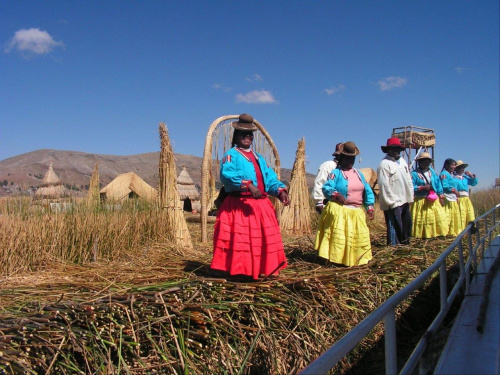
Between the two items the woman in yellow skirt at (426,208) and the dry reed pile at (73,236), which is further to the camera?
the woman in yellow skirt at (426,208)

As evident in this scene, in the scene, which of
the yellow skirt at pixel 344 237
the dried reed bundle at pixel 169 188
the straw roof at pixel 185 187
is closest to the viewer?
the yellow skirt at pixel 344 237

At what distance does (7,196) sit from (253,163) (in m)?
3.34

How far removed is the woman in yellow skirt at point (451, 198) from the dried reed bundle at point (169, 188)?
482 cm

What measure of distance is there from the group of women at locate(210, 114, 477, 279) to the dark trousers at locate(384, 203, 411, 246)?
82 cm

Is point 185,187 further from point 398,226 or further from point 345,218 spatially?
point 345,218

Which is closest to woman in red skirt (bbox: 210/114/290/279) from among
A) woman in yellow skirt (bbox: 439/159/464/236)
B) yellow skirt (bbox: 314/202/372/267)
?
yellow skirt (bbox: 314/202/372/267)

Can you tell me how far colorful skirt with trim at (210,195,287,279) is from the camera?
390 cm

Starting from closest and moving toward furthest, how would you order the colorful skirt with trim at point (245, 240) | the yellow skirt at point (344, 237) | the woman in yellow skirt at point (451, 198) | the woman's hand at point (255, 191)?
the woman's hand at point (255, 191) → the colorful skirt with trim at point (245, 240) → the yellow skirt at point (344, 237) → the woman in yellow skirt at point (451, 198)

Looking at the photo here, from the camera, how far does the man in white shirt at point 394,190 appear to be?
624 cm

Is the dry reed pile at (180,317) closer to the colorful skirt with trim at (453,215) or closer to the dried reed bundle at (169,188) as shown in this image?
the dried reed bundle at (169,188)

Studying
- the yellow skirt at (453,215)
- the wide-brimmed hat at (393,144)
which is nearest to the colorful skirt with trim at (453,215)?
the yellow skirt at (453,215)

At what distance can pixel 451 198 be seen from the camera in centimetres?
824

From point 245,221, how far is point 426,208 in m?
4.35

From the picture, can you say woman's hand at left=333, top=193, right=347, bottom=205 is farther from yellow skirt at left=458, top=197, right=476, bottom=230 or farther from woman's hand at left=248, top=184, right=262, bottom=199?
yellow skirt at left=458, top=197, right=476, bottom=230
